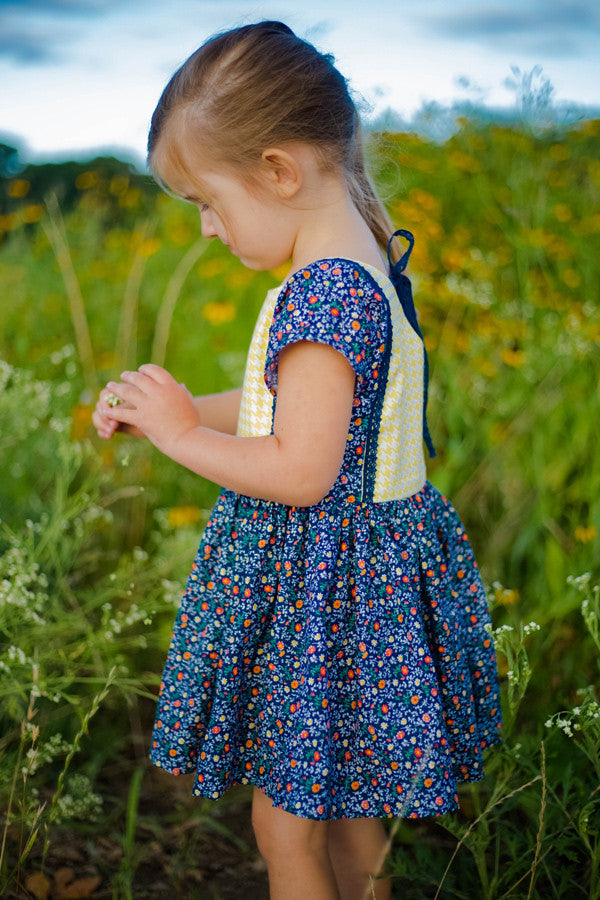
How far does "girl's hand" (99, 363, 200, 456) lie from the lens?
3.99 feet

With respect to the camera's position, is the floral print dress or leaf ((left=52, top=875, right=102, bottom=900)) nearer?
the floral print dress

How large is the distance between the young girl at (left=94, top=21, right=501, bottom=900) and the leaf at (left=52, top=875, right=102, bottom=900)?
1.38 ft

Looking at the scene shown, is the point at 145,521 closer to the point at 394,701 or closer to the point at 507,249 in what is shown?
the point at 394,701

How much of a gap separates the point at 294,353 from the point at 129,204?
9.91 feet

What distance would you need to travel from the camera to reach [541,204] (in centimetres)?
272

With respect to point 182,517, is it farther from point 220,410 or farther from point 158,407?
point 158,407

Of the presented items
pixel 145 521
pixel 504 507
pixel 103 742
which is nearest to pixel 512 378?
pixel 504 507

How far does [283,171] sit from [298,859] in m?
0.96

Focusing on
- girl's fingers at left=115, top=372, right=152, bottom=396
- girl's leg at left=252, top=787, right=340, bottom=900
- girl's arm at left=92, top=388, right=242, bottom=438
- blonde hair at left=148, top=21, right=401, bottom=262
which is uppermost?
blonde hair at left=148, top=21, right=401, bottom=262

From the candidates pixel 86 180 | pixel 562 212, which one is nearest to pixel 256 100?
pixel 562 212

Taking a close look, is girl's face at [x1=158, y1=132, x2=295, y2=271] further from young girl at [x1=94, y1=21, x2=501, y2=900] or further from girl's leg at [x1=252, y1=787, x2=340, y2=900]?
girl's leg at [x1=252, y1=787, x2=340, y2=900]

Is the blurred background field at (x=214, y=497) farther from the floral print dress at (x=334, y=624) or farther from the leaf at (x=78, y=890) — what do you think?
the floral print dress at (x=334, y=624)

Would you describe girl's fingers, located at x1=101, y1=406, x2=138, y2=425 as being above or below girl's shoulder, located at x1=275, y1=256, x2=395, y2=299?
below

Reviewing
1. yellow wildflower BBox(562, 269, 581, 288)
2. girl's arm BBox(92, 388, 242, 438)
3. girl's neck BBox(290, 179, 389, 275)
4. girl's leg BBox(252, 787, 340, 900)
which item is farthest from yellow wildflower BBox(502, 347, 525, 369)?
girl's leg BBox(252, 787, 340, 900)
